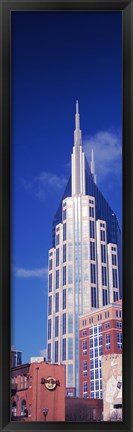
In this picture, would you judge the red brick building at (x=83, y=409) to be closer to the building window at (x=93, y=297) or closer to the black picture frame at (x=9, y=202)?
the black picture frame at (x=9, y=202)

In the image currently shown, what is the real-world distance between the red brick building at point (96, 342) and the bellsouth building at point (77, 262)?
0.02 metres

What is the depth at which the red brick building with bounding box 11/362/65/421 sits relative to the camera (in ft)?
5.39

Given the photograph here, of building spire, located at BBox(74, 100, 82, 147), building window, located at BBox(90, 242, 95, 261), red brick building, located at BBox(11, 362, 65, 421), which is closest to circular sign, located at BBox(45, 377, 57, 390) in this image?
red brick building, located at BBox(11, 362, 65, 421)

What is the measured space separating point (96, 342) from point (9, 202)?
46 cm

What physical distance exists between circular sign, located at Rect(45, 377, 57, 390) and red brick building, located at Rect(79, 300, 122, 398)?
0.08m

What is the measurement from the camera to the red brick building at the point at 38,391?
1643 mm

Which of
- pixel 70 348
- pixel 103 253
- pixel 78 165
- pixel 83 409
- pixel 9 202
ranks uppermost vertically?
pixel 78 165

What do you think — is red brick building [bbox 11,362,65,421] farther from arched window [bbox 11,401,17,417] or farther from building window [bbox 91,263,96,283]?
building window [bbox 91,263,96,283]

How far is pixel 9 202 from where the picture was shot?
5.36 ft

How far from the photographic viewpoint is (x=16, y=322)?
168cm

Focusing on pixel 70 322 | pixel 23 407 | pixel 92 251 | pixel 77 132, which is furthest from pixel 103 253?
pixel 23 407

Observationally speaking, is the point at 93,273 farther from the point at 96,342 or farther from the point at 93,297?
the point at 96,342

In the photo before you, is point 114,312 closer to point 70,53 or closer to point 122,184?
point 122,184

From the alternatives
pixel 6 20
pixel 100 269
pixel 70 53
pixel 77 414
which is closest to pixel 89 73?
pixel 70 53
